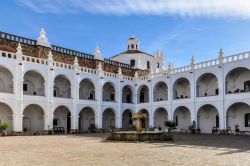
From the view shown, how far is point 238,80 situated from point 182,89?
856 centimetres

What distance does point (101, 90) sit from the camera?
37812mm

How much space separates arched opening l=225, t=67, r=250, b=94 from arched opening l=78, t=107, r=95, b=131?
714 inches

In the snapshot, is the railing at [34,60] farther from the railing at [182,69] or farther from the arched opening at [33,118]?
the railing at [182,69]

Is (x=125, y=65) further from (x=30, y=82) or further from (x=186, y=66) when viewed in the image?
(x=30, y=82)

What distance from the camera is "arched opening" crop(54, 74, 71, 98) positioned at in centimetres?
3632

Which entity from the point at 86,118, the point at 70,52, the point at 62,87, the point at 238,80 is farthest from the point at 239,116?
the point at 70,52

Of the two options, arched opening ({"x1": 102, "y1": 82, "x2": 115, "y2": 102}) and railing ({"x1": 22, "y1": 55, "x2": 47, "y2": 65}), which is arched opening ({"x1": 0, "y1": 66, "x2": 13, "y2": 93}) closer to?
railing ({"x1": 22, "y1": 55, "x2": 47, "y2": 65})

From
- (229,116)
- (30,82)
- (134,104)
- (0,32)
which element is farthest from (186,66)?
(0,32)

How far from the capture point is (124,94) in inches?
1775

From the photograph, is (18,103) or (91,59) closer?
(18,103)

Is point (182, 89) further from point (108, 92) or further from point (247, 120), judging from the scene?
point (108, 92)

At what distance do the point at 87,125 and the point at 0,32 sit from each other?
16.8 meters

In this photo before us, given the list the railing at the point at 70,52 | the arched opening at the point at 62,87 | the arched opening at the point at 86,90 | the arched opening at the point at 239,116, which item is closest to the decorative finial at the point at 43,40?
the railing at the point at 70,52

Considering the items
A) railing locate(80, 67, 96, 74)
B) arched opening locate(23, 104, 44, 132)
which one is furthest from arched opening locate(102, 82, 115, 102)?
arched opening locate(23, 104, 44, 132)
